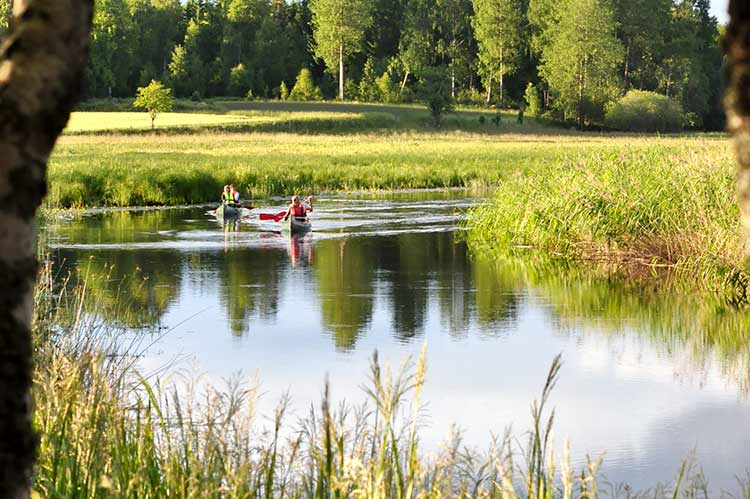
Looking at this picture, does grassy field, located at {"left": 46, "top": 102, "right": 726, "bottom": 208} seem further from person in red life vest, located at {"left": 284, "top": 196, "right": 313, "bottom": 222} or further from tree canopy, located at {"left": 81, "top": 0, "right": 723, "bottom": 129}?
tree canopy, located at {"left": 81, "top": 0, "right": 723, "bottom": 129}

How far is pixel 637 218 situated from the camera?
19078 millimetres

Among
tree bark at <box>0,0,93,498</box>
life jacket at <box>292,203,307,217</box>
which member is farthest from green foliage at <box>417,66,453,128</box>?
tree bark at <box>0,0,93,498</box>

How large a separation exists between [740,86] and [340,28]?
3958 inches

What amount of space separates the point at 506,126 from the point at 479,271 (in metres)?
66.2

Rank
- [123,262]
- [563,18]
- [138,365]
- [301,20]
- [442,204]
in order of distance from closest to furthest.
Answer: [138,365] → [123,262] → [442,204] → [563,18] → [301,20]

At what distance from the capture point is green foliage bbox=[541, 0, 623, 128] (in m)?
91.4

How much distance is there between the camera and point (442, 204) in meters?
32.8

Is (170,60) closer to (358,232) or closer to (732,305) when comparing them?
(358,232)

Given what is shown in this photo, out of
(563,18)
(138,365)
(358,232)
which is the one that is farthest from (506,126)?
(138,365)

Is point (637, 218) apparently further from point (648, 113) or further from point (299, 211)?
point (648, 113)

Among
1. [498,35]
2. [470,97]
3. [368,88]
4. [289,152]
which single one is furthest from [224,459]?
[470,97]

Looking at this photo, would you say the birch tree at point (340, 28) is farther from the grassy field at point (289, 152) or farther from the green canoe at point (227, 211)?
the green canoe at point (227, 211)

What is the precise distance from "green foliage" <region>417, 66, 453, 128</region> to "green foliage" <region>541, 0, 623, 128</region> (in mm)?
9687

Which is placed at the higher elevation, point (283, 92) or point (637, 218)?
point (283, 92)
